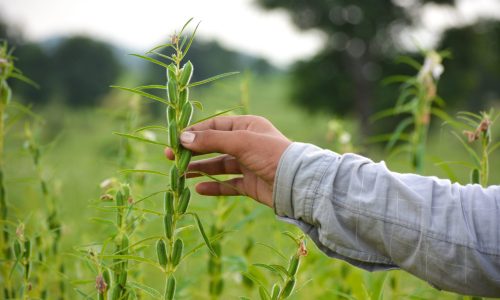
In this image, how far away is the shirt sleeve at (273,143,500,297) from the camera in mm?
1023

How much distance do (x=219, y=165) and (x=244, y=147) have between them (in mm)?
223

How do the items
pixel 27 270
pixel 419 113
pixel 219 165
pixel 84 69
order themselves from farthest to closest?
pixel 84 69, pixel 419 113, pixel 219 165, pixel 27 270

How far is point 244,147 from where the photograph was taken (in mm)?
1076

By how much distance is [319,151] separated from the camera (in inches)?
42.4


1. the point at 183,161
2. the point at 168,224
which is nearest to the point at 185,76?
the point at 183,161

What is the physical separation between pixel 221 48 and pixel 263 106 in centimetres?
457

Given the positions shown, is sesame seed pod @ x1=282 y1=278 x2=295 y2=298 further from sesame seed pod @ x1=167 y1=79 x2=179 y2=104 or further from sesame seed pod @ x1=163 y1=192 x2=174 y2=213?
sesame seed pod @ x1=167 y1=79 x2=179 y2=104

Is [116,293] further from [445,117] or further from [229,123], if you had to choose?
[445,117]

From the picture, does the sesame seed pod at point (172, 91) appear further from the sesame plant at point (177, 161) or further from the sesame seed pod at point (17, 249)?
the sesame seed pod at point (17, 249)

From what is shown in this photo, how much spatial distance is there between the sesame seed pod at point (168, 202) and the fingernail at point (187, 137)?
10 centimetres

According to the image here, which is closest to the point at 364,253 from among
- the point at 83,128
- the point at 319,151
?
the point at 319,151

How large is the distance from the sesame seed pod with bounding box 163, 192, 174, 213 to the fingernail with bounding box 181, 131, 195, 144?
0.10 m

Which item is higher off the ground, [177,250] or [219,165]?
[219,165]

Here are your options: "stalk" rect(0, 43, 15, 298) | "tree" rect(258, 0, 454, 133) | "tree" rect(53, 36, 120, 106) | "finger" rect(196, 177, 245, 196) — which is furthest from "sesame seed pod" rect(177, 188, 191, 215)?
"tree" rect(53, 36, 120, 106)
